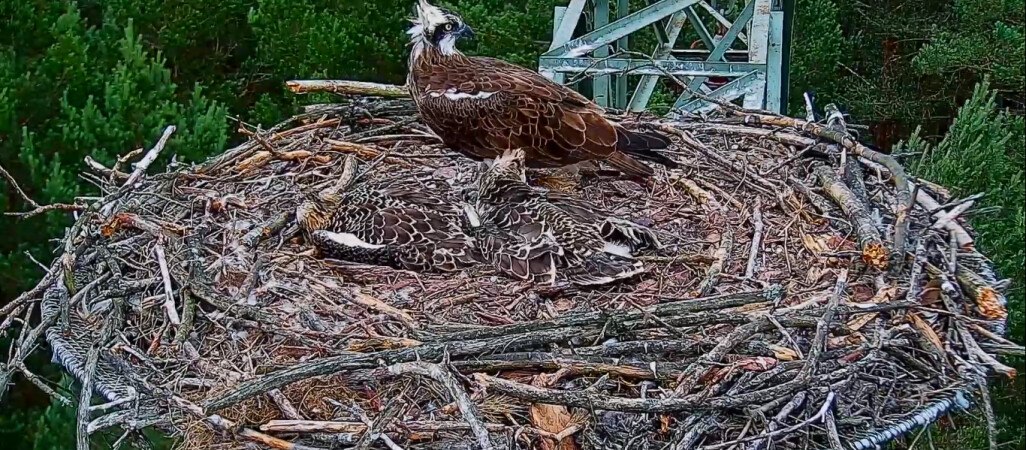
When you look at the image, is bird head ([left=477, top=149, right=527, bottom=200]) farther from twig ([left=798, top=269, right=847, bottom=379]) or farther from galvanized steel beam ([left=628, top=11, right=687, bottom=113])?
galvanized steel beam ([left=628, top=11, right=687, bottom=113])

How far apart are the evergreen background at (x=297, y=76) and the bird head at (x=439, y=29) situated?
5.66ft

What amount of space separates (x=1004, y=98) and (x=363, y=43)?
19.3 feet

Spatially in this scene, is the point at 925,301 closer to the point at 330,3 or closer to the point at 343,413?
the point at 343,413

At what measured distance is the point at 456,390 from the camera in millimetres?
2309

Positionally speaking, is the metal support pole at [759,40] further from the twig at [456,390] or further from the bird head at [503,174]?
the twig at [456,390]

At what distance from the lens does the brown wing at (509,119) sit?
379 cm

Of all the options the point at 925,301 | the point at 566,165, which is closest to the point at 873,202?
the point at 925,301

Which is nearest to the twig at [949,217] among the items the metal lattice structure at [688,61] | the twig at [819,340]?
the twig at [819,340]

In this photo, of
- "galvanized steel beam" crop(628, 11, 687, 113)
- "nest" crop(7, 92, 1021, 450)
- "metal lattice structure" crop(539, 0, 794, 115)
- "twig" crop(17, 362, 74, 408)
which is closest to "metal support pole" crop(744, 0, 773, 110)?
"metal lattice structure" crop(539, 0, 794, 115)

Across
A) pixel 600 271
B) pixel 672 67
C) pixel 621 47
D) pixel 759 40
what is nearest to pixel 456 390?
pixel 600 271

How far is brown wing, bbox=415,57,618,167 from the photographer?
12.4 ft

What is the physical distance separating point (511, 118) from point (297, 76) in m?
3.93

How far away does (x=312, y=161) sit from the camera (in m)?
4.18

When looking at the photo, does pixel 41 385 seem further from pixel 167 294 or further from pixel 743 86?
pixel 743 86
